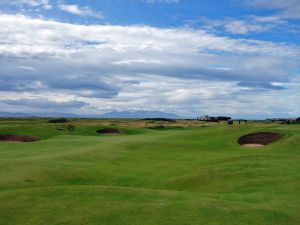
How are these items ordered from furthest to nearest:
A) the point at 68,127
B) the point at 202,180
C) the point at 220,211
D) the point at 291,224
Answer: the point at 68,127
the point at 202,180
the point at 220,211
the point at 291,224

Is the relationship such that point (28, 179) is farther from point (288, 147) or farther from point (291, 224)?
point (288, 147)

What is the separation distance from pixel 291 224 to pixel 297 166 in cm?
1470

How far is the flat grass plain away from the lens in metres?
17.1

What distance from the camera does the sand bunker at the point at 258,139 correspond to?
5034cm

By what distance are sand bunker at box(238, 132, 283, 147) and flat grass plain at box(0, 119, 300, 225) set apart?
40.6 inches

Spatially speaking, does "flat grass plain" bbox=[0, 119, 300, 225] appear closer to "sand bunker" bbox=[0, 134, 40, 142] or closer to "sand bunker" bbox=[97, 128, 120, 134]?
"sand bunker" bbox=[0, 134, 40, 142]

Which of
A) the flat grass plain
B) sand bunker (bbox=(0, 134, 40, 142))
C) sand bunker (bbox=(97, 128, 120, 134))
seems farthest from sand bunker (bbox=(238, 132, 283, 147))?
sand bunker (bbox=(97, 128, 120, 134))

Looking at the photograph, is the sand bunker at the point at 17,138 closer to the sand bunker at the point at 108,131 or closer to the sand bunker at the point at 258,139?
the sand bunker at the point at 108,131

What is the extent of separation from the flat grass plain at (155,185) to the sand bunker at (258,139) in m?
1.03

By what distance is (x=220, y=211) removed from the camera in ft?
57.2

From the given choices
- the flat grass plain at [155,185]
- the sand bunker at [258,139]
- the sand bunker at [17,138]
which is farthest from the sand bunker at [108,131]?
the sand bunker at [258,139]

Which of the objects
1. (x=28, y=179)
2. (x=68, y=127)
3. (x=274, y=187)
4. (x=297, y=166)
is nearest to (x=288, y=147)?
(x=297, y=166)

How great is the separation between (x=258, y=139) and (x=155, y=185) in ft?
84.7

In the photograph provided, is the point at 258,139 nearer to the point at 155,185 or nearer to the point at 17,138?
the point at 155,185
